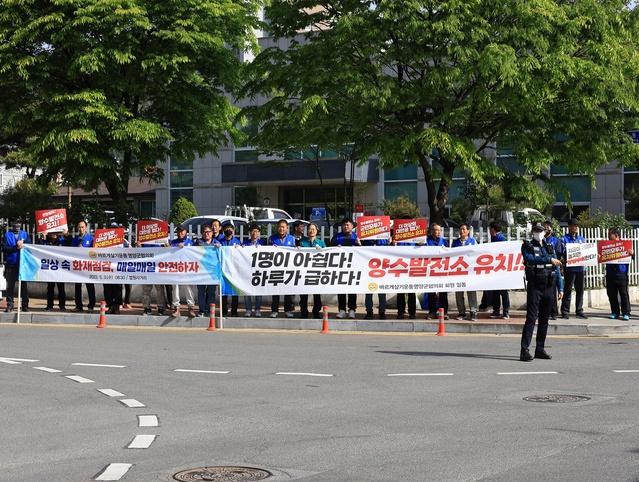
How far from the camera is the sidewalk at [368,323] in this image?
18.4 meters

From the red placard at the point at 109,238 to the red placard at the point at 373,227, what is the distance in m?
5.18

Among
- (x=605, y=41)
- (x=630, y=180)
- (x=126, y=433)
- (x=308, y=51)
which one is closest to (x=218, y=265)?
(x=308, y=51)

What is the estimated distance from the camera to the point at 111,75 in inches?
1077

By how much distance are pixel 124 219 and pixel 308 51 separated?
23.2 feet

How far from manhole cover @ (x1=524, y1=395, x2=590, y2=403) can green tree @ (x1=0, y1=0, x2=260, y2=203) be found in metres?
18.4

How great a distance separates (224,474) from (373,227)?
14.1 meters

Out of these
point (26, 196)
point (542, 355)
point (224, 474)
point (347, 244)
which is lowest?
point (224, 474)

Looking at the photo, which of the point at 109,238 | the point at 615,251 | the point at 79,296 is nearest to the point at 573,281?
→ the point at 615,251

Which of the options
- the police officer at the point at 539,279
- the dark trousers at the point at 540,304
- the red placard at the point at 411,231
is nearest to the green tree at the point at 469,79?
the red placard at the point at 411,231

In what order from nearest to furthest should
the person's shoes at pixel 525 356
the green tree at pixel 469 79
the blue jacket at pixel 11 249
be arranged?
the person's shoes at pixel 525 356 → the green tree at pixel 469 79 → the blue jacket at pixel 11 249

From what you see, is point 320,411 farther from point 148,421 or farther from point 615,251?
point 615,251

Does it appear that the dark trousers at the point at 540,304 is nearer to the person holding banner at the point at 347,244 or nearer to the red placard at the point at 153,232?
the person holding banner at the point at 347,244

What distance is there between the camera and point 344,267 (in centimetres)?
2000

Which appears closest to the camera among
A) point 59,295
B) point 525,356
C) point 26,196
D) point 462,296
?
point 525,356
